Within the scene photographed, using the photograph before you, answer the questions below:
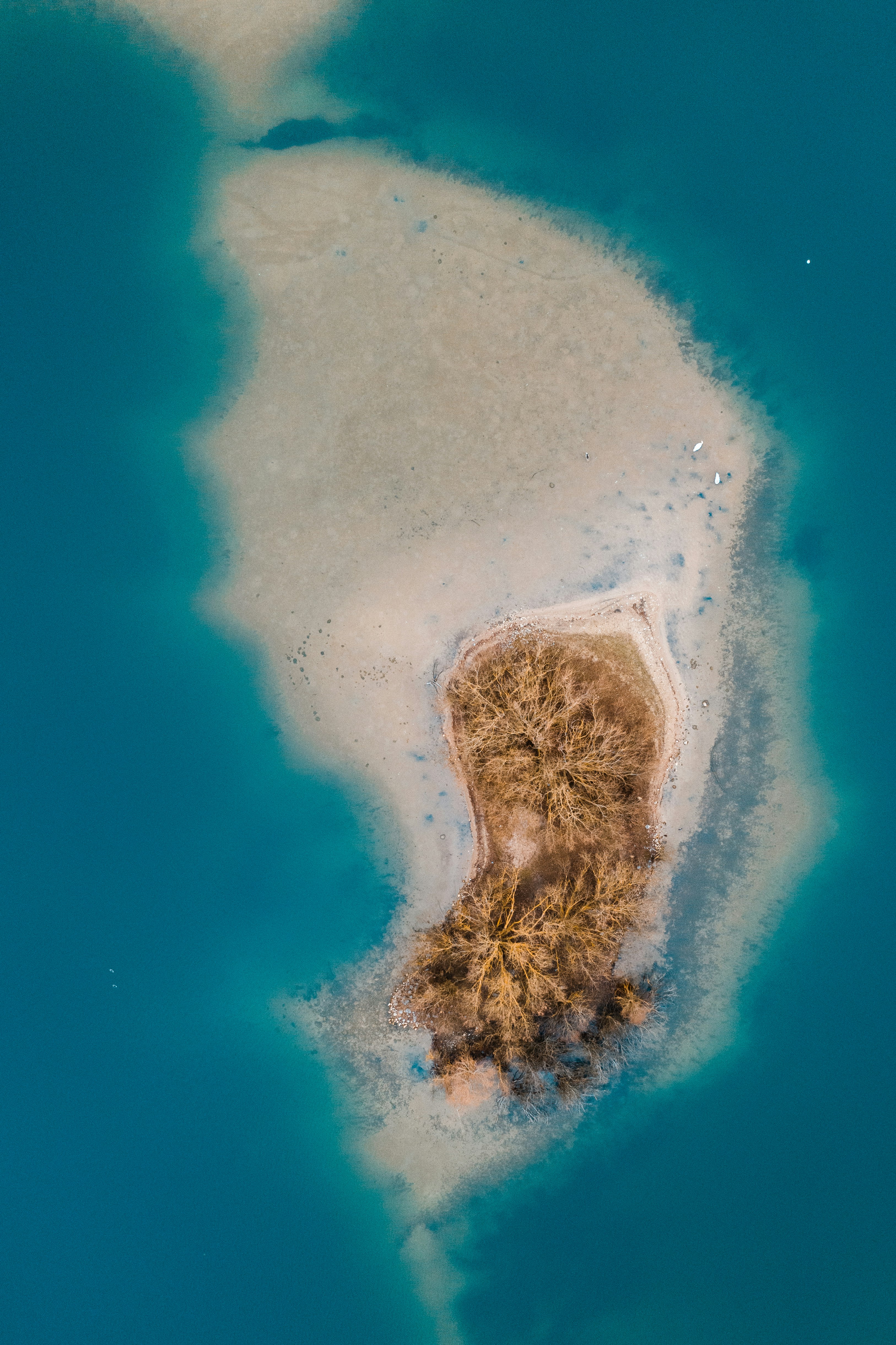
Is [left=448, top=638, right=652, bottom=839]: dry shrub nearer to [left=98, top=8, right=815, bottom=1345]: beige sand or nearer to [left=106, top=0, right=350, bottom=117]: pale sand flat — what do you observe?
[left=98, top=8, right=815, bottom=1345]: beige sand

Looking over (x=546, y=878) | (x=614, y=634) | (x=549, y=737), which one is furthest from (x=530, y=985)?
(x=614, y=634)

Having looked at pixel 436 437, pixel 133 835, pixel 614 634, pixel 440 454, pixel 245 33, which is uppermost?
pixel 245 33

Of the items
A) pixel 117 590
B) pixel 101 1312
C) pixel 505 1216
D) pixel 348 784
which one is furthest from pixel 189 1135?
pixel 117 590

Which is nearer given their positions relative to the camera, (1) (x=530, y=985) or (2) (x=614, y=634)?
(1) (x=530, y=985)

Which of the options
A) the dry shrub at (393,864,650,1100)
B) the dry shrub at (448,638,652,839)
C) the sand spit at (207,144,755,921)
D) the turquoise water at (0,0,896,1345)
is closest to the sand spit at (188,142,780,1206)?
the sand spit at (207,144,755,921)

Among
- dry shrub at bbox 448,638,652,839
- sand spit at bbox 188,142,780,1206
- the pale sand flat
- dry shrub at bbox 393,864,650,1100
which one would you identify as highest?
the pale sand flat

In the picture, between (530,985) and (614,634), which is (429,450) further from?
(530,985)
